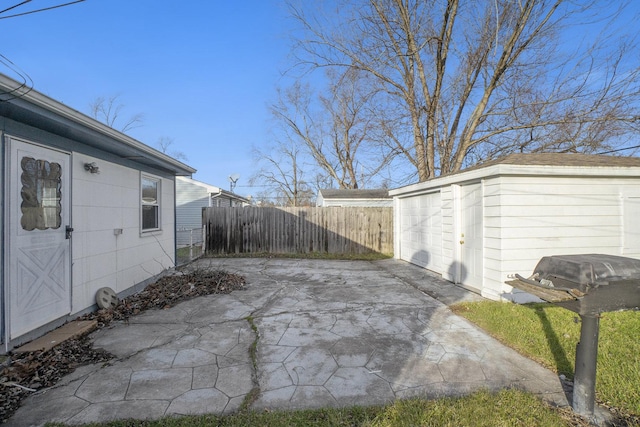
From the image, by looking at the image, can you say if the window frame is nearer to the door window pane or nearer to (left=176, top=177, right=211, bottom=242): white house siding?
the door window pane

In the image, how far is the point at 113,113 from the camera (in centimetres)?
2019

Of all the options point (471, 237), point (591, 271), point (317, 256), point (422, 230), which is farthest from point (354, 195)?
point (591, 271)

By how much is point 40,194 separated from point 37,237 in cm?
51

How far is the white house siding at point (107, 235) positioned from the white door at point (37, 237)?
0.73ft

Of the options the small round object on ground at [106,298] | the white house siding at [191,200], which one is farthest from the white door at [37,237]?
the white house siding at [191,200]

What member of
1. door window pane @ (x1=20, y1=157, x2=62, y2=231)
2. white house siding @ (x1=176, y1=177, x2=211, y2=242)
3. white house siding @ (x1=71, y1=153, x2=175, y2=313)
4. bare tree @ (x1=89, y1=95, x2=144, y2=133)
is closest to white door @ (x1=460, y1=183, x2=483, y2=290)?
white house siding @ (x1=71, y1=153, x2=175, y2=313)

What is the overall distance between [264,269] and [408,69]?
9678mm

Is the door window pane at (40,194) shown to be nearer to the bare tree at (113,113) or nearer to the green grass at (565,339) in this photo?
the green grass at (565,339)

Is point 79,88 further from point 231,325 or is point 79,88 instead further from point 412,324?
point 412,324

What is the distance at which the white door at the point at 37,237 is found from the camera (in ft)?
10.6

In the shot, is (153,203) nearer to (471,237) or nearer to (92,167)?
(92,167)

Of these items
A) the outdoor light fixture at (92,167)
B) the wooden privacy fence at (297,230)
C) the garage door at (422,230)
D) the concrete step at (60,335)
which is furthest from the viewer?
the wooden privacy fence at (297,230)

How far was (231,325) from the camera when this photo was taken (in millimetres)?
4008

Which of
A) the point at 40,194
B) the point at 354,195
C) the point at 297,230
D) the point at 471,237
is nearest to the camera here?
the point at 40,194
